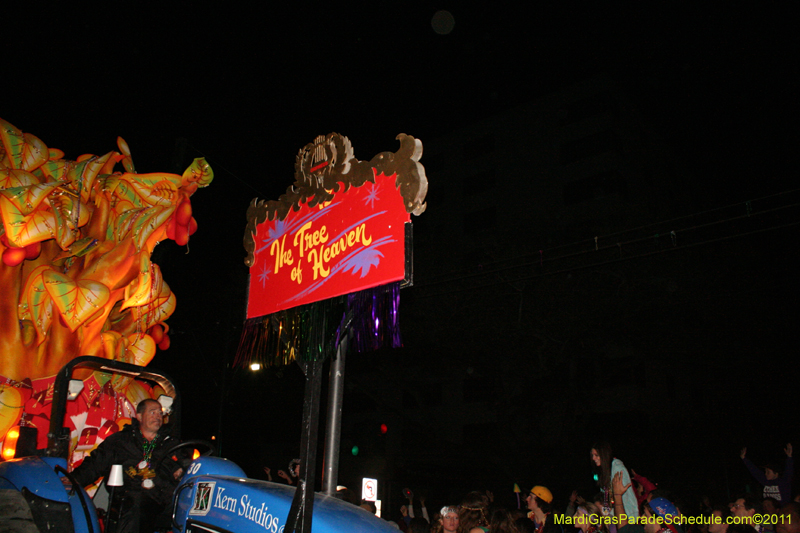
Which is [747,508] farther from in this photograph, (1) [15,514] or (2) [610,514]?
(1) [15,514]

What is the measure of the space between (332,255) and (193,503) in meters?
2.07

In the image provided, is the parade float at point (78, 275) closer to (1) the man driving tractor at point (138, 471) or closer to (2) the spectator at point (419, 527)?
(1) the man driving tractor at point (138, 471)

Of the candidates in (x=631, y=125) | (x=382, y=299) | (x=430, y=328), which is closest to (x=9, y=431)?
(x=382, y=299)

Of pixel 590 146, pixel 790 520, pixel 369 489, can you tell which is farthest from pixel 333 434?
pixel 590 146

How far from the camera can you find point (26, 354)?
21.0 ft

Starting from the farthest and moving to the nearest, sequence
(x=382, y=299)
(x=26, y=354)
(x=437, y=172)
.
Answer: (x=437, y=172), (x=26, y=354), (x=382, y=299)

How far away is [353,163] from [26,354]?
4.83m

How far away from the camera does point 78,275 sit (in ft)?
22.6

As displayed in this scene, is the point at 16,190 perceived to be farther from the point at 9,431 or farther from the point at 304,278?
the point at 304,278

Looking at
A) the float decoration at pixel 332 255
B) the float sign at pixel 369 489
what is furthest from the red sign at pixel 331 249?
the float sign at pixel 369 489

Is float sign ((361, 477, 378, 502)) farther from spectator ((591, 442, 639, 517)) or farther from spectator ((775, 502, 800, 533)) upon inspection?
spectator ((775, 502, 800, 533))

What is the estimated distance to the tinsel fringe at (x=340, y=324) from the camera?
376 centimetres

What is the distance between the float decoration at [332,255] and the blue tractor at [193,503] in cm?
92

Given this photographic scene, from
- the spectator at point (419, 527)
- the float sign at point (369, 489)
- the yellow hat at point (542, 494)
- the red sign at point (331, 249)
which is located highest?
the red sign at point (331, 249)
